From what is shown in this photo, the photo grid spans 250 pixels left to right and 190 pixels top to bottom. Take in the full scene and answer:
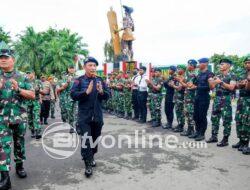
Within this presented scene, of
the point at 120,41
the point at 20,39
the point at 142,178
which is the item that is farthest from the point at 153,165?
the point at 20,39

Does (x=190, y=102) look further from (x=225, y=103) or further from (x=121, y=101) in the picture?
(x=121, y=101)

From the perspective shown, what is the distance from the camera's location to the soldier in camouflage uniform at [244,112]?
6359mm

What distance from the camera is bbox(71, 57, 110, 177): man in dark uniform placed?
5.10 m

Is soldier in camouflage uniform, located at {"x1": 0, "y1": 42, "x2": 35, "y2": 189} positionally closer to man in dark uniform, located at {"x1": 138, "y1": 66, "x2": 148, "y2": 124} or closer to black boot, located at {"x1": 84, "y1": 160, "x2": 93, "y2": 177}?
black boot, located at {"x1": 84, "y1": 160, "x2": 93, "y2": 177}

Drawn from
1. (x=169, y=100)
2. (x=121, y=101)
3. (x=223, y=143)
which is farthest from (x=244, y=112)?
(x=121, y=101)

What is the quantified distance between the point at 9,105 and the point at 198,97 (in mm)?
4815

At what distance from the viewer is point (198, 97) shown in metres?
7.78

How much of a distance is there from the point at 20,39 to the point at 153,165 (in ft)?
134

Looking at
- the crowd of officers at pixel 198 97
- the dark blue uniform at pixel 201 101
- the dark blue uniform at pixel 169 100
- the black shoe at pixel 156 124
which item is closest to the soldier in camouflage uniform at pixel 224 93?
the crowd of officers at pixel 198 97

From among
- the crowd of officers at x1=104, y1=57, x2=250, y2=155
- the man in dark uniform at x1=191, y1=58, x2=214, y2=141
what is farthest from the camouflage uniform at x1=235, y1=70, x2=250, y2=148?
the man in dark uniform at x1=191, y1=58, x2=214, y2=141

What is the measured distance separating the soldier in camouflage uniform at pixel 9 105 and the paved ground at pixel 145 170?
0.53 metres

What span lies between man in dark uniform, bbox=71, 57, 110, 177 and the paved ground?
430mm

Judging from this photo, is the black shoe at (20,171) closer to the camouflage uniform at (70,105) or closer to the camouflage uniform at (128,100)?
the camouflage uniform at (70,105)

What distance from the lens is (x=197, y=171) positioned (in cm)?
530
